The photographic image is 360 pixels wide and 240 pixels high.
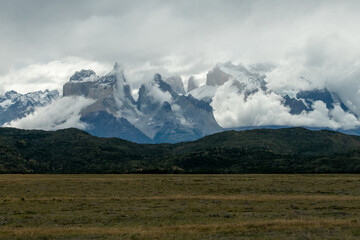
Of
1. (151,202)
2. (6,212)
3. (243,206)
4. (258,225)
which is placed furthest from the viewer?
(151,202)

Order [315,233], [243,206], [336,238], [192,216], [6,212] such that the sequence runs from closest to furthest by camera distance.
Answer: [336,238] → [315,233] → [192,216] → [6,212] → [243,206]

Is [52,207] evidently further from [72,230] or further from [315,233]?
[315,233]

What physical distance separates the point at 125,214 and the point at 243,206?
50.9ft

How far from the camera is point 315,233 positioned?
99.0 feet

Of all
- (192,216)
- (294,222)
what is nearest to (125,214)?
(192,216)

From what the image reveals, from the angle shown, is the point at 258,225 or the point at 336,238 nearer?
the point at 336,238

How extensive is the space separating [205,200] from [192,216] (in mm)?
16749

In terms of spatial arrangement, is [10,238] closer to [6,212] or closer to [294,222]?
[6,212]

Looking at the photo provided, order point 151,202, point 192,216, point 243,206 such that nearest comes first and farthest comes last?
1. point 192,216
2. point 243,206
3. point 151,202

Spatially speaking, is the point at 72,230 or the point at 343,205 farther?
the point at 343,205

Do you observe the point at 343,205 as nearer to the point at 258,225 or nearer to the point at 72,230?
the point at 258,225

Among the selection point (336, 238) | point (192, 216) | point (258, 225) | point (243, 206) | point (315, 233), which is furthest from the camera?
point (243, 206)

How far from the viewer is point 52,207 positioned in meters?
48.5

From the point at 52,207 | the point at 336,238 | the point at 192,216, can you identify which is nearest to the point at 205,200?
the point at 192,216
